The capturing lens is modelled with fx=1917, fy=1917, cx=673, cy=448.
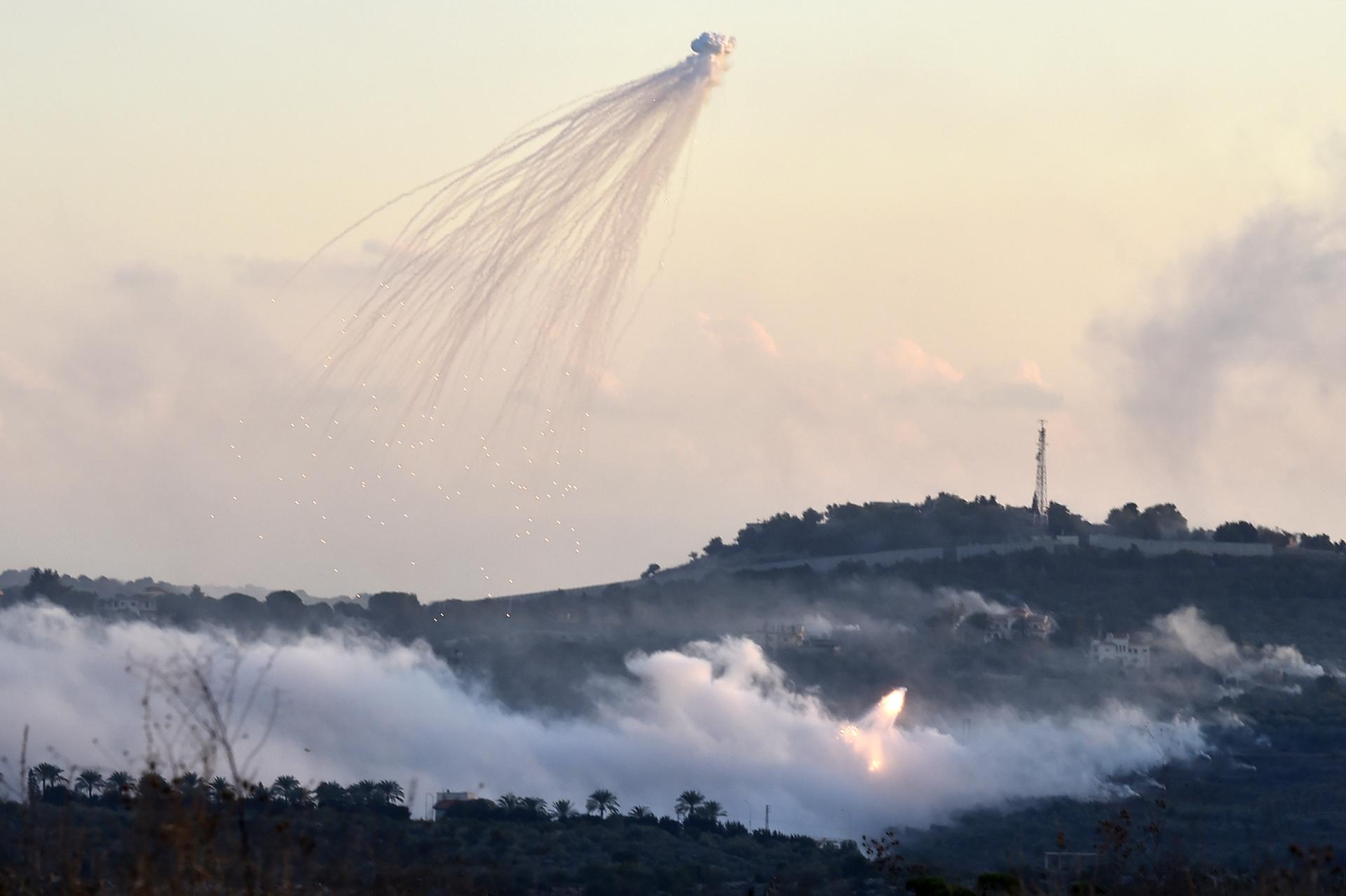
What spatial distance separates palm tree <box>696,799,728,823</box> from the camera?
8931cm

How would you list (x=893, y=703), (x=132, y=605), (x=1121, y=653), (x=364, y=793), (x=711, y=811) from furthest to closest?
(x=132, y=605), (x=1121, y=653), (x=893, y=703), (x=711, y=811), (x=364, y=793)

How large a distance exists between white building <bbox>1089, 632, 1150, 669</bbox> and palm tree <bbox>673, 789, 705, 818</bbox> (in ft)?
139

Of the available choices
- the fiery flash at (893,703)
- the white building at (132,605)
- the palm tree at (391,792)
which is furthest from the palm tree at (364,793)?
the white building at (132,605)

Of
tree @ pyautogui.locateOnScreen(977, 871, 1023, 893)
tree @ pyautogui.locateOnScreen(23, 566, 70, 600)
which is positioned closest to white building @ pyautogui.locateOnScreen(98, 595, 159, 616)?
tree @ pyautogui.locateOnScreen(23, 566, 70, 600)

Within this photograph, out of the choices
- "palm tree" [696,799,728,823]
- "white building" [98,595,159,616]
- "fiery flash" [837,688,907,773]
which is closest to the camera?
"palm tree" [696,799,728,823]

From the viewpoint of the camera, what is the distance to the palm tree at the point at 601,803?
93.2 metres

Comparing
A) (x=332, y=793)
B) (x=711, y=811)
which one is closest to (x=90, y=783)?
(x=332, y=793)

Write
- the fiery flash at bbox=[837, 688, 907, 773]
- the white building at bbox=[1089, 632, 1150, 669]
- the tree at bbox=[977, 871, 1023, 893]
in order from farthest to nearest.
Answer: the white building at bbox=[1089, 632, 1150, 669]
the fiery flash at bbox=[837, 688, 907, 773]
the tree at bbox=[977, 871, 1023, 893]

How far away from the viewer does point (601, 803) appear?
96.7 m

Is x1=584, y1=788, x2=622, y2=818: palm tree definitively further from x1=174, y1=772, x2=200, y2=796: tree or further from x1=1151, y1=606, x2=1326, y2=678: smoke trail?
x1=174, y1=772, x2=200, y2=796: tree

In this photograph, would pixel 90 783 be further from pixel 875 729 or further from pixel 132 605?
pixel 132 605

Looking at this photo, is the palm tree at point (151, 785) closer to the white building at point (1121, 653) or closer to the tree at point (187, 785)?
the tree at point (187, 785)

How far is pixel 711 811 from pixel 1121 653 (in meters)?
51.8

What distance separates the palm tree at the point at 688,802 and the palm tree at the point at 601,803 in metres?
3.11
